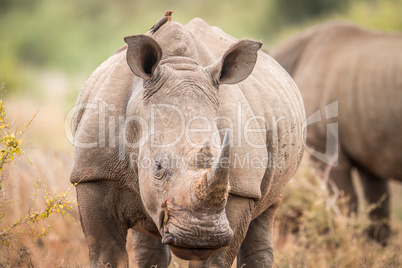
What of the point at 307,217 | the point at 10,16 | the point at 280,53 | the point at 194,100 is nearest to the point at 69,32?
the point at 10,16

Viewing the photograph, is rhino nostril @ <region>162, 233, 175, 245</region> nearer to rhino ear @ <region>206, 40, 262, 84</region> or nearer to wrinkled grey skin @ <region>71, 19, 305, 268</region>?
wrinkled grey skin @ <region>71, 19, 305, 268</region>

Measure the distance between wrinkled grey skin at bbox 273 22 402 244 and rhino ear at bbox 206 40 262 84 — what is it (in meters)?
4.30

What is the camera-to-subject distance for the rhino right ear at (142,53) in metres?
4.16

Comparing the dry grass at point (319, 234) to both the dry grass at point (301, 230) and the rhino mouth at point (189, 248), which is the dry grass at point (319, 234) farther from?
the rhino mouth at point (189, 248)

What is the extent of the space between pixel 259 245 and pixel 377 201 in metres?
4.02

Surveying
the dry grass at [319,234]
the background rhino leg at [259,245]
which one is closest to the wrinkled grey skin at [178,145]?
the background rhino leg at [259,245]

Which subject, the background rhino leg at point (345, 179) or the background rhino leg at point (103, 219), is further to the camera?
the background rhino leg at point (345, 179)

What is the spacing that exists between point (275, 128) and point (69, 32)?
102 ft

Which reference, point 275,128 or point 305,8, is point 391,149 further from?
point 305,8

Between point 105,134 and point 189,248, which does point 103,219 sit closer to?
point 105,134

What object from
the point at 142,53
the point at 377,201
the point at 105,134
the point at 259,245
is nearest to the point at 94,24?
the point at 377,201

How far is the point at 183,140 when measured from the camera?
13.0 feet

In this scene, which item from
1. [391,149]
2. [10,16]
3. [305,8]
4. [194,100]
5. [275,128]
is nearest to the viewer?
[194,100]

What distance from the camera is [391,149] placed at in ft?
27.3
